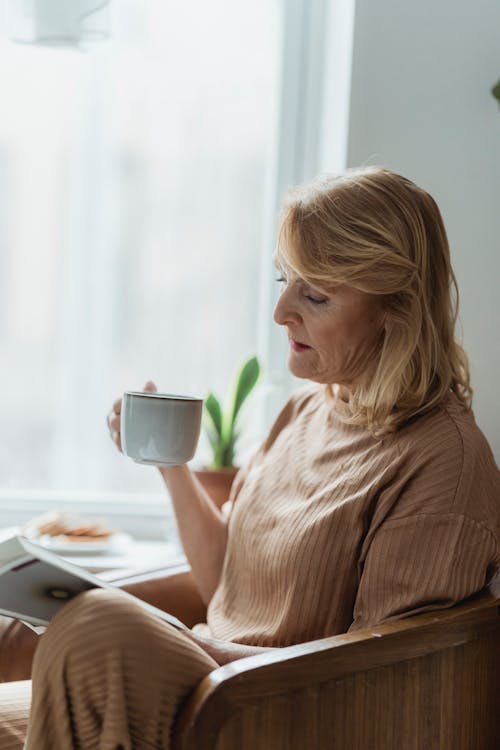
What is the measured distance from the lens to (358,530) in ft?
4.47

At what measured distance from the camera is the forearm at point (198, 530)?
1.71 meters

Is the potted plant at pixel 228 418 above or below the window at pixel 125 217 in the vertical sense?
below

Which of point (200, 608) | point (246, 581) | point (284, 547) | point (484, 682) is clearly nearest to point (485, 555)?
point (484, 682)

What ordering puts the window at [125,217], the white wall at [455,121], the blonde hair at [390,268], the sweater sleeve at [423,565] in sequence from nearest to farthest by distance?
the sweater sleeve at [423,565]
the blonde hair at [390,268]
the white wall at [455,121]
the window at [125,217]

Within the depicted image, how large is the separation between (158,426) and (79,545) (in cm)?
73

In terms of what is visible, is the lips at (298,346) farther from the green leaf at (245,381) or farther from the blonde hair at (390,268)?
the green leaf at (245,381)

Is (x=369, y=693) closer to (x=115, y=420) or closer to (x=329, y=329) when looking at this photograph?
(x=329, y=329)

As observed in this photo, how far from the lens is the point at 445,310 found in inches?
57.2

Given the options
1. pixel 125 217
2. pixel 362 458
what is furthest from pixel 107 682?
pixel 125 217

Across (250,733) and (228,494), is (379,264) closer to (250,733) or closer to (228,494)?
(250,733)

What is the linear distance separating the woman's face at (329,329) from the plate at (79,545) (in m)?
0.74

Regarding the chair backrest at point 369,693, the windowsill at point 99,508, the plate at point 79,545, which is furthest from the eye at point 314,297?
the windowsill at point 99,508

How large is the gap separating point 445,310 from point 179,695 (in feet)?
2.23

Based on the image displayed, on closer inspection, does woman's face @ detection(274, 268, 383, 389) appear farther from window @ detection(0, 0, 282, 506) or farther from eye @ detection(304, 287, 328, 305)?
window @ detection(0, 0, 282, 506)
